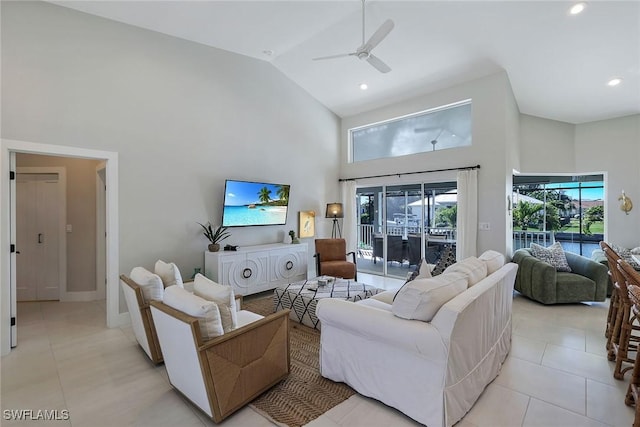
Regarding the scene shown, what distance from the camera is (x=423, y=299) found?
5.98 ft

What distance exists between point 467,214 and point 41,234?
23.0 feet

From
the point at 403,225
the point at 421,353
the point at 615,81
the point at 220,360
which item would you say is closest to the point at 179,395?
the point at 220,360

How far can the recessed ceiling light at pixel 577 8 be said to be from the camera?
3020 mm

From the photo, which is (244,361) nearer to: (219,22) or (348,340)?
(348,340)

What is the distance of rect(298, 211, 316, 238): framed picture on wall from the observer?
19.4ft

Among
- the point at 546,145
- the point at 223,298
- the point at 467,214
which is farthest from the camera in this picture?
the point at 546,145

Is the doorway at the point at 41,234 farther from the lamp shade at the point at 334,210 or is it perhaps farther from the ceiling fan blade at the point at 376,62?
the ceiling fan blade at the point at 376,62

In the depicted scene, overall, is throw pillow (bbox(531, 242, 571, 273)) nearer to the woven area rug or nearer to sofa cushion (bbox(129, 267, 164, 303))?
the woven area rug

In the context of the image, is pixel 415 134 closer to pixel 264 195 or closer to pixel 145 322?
pixel 264 195

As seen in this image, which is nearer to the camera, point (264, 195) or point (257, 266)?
point (257, 266)

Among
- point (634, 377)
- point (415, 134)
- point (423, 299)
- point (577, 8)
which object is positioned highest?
point (577, 8)

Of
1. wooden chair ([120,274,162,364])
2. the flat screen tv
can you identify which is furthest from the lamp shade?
wooden chair ([120,274,162,364])

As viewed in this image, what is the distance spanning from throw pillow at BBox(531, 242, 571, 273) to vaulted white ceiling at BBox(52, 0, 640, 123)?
2640 mm

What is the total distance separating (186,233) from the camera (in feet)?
14.0
